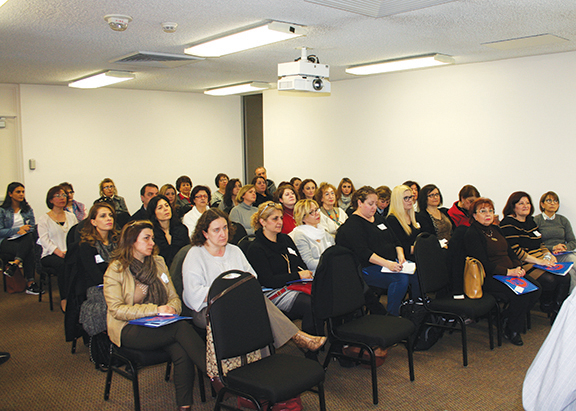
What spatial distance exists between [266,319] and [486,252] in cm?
264

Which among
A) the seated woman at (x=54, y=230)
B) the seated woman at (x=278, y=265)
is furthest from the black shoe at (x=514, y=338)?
the seated woman at (x=54, y=230)

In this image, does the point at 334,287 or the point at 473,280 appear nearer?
the point at 334,287

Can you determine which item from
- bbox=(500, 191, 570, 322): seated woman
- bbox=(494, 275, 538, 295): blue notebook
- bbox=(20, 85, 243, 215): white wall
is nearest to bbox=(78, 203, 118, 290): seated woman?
bbox=(494, 275, 538, 295): blue notebook

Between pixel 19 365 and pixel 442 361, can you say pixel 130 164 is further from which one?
pixel 442 361

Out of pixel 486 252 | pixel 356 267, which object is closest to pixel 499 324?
pixel 486 252

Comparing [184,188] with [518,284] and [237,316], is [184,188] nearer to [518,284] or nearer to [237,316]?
[518,284]

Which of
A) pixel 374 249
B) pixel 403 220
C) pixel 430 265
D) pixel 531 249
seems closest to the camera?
pixel 430 265

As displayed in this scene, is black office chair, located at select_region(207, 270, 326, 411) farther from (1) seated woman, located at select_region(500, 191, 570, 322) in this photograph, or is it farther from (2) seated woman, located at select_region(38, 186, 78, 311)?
(2) seated woman, located at select_region(38, 186, 78, 311)

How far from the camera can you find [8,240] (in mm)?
6184

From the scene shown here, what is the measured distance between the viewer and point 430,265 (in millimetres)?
4168

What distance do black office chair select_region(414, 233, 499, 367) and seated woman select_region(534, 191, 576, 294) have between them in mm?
1847

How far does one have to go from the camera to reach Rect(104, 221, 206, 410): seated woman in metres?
3.03

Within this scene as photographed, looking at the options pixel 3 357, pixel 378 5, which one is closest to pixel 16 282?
pixel 3 357

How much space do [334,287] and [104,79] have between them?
5458 mm
